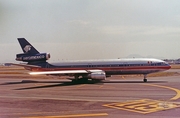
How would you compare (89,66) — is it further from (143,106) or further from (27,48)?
(143,106)

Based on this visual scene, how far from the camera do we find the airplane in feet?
139

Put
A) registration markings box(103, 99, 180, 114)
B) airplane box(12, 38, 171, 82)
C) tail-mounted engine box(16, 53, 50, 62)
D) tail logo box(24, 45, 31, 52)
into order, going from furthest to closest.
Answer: tail logo box(24, 45, 31, 52)
tail-mounted engine box(16, 53, 50, 62)
airplane box(12, 38, 171, 82)
registration markings box(103, 99, 180, 114)

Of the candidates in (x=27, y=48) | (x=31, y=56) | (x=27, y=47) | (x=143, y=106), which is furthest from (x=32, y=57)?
(x=143, y=106)

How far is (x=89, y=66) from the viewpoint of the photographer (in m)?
45.1

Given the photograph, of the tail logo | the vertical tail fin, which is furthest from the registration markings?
the tail logo

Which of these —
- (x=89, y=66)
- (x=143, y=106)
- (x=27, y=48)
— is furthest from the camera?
(x=27, y=48)

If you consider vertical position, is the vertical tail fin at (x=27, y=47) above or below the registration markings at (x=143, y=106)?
above

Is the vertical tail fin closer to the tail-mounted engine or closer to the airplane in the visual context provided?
the airplane

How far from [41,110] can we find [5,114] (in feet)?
8.73

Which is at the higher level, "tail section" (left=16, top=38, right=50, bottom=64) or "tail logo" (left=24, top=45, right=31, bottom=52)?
"tail logo" (left=24, top=45, right=31, bottom=52)

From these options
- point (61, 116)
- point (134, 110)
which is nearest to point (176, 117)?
point (134, 110)

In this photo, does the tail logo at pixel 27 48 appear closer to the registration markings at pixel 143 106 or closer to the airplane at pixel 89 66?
the airplane at pixel 89 66

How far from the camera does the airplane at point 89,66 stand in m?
42.4

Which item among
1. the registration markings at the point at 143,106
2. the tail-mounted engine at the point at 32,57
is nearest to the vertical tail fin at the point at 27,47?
the tail-mounted engine at the point at 32,57
